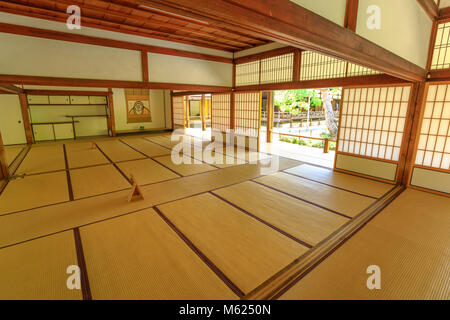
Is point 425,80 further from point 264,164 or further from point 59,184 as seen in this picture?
point 59,184

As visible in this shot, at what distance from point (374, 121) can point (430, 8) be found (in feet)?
6.10

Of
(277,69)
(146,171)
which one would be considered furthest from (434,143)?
(146,171)

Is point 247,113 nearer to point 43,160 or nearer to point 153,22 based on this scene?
point 153,22

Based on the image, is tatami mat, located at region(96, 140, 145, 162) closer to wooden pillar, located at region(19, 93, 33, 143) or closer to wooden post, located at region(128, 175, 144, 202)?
wooden pillar, located at region(19, 93, 33, 143)

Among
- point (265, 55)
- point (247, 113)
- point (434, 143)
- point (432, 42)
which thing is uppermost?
point (265, 55)

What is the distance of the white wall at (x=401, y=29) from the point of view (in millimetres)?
2027

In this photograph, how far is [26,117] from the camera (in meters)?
7.65

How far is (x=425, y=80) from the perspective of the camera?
3686mm

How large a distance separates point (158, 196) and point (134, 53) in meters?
3.23

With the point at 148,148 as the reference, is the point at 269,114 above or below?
above

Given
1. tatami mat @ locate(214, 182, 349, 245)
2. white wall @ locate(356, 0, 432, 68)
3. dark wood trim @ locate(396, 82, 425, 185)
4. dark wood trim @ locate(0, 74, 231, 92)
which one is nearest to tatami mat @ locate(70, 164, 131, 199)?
dark wood trim @ locate(0, 74, 231, 92)

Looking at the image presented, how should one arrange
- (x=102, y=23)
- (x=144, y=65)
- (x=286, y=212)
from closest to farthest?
(x=286, y=212), (x=102, y=23), (x=144, y=65)

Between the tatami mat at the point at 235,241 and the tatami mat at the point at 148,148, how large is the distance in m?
3.53
